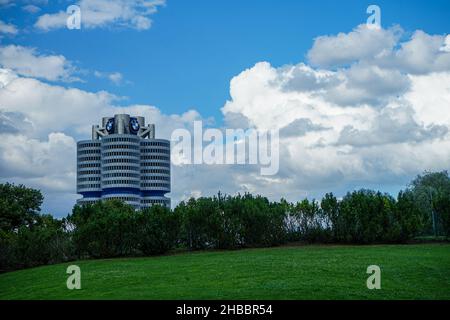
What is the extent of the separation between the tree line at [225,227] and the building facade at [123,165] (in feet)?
423

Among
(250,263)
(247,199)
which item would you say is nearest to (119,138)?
(247,199)

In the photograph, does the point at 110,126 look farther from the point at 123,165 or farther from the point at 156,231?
the point at 156,231

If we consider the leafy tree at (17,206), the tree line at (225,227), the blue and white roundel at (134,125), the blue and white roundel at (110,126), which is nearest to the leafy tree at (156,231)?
the tree line at (225,227)

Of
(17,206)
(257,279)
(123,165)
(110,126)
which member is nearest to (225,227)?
(257,279)

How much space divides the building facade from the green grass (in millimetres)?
143059

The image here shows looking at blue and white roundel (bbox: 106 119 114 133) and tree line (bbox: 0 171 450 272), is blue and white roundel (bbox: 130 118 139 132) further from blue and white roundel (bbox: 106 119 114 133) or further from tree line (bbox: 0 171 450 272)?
tree line (bbox: 0 171 450 272)

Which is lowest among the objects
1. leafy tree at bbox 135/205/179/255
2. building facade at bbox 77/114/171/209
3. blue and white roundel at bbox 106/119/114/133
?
leafy tree at bbox 135/205/179/255

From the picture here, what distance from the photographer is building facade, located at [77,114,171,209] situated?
185 meters

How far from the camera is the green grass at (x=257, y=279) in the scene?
83.0 ft

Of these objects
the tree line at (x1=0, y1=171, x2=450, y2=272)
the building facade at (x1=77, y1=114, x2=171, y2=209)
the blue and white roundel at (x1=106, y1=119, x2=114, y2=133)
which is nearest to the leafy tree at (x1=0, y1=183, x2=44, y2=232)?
the tree line at (x1=0, y1=171, x2=450, y2=272)

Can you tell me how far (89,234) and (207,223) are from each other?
10.2 m

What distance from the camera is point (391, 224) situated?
53.4m

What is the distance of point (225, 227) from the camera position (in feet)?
173
